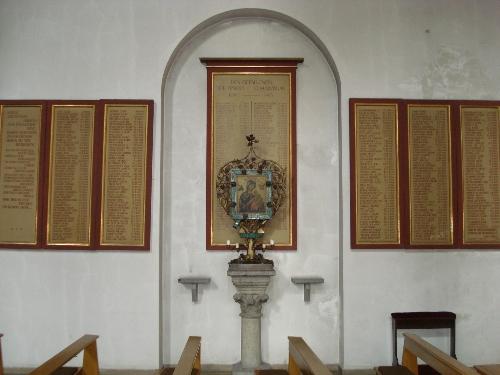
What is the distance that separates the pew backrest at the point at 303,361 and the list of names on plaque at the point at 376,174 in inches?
66.5

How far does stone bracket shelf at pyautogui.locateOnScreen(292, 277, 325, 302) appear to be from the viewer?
14.9 ft

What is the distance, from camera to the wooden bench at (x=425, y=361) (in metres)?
2.76

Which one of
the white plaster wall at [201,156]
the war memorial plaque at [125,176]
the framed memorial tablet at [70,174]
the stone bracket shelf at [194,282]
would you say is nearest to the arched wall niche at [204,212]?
the white plaster wall at [201,156]

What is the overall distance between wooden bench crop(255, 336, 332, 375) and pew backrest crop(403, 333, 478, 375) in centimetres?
79

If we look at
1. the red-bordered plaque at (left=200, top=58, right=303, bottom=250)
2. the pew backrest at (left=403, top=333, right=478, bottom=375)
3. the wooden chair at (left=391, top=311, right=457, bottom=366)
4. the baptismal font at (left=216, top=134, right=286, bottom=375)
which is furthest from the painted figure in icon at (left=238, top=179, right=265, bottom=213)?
the pew backrest at (left=403, top=333, right=478, bottom=375)

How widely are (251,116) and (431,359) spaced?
9.55ft

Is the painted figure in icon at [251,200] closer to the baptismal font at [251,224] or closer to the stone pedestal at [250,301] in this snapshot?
the baptismal font at [251,224]

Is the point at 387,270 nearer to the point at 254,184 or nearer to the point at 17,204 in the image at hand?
the point at 254,184

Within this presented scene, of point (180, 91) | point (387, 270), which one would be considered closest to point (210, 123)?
point (180, 91)

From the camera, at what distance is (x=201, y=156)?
4828 millimetres

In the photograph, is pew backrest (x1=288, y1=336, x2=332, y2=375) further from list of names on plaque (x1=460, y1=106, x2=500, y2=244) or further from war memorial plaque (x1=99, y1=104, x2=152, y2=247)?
list of names on plaque (x1=460, y1=106, x2=500, y2=244)

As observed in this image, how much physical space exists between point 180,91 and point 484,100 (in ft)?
10.6

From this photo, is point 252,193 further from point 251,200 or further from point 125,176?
point 125,176

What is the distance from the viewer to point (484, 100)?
4691mm
